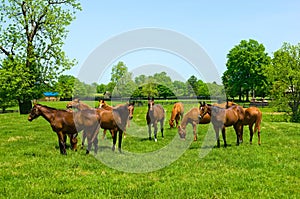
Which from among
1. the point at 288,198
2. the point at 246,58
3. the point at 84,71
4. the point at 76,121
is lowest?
the point at 288,198

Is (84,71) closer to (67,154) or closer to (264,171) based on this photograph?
(67,154)

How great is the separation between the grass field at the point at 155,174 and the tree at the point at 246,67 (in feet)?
178

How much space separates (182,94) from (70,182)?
67.9ft

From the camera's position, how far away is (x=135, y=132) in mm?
19328

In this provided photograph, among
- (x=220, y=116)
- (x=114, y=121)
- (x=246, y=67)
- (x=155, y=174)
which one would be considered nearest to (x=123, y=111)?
(x=114, y=121)

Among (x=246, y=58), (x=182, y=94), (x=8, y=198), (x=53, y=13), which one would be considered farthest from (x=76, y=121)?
(x=246, y=58)

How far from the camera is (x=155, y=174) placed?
365 inches

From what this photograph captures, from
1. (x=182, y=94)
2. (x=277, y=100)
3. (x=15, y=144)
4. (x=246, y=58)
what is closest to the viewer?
(x=15, y=144)

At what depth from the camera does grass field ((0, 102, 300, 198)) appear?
753cm

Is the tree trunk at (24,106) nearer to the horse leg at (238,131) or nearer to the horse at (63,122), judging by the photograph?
the horse at (63,122)

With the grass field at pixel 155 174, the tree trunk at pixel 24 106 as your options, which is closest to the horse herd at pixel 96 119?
the grass field at pixel 155 174

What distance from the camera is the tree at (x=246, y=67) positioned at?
214 ft

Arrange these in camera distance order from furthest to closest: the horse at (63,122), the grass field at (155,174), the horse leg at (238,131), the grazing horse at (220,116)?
1. the horse leg at (238,131)
2. the grazing horse at (220,116)
3. the horse at (63,122)
4. the grass field at (155,174)

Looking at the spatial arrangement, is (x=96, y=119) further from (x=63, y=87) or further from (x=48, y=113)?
(x=63, y=87)
